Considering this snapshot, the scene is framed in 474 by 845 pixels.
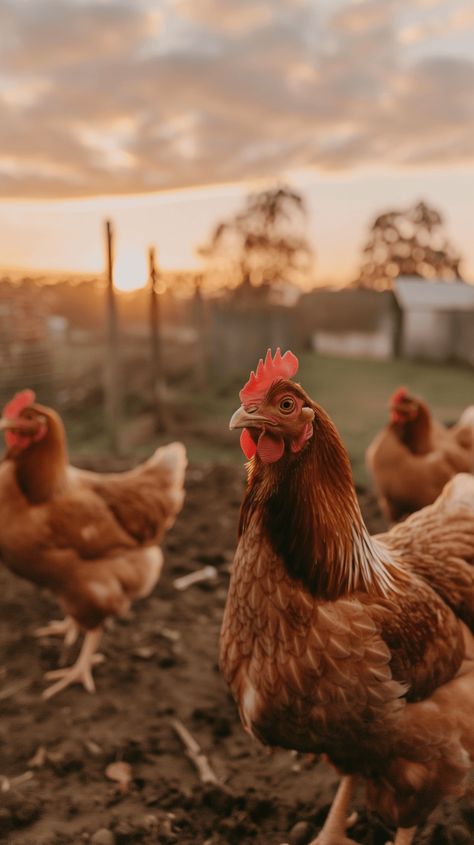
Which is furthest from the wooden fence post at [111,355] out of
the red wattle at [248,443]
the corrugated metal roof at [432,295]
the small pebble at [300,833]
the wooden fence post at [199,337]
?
the corrugated metal roof at [432,295]

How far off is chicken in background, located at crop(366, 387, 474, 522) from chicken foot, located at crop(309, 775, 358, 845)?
8.32 ft

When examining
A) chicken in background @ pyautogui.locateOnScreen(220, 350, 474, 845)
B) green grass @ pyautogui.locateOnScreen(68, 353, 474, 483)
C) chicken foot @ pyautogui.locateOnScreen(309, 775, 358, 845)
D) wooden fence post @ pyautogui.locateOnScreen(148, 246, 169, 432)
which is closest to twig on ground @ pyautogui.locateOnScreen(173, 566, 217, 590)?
chicken foot @ pyautogui.locateOnScreen(309, 775, 358, 845)

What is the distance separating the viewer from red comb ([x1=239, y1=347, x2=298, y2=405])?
1852 mm

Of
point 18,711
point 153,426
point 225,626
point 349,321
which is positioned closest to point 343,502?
point 225,626

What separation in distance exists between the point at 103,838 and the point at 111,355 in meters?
5.69

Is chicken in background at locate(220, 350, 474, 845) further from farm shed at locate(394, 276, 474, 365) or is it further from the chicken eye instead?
farm shed at locate(394, 276, 474, 365)

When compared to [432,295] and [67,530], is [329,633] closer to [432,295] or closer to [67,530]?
[67,530]

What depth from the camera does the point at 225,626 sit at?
2162mm

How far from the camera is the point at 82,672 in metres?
3.53

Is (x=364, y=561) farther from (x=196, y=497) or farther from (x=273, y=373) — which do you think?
(x=196, y=497)

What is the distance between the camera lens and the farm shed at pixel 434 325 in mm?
15766

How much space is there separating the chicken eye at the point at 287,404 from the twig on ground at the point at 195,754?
188cm

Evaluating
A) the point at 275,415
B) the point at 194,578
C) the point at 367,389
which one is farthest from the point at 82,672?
the point at 367,389

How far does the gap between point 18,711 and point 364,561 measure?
2294 millimetres
